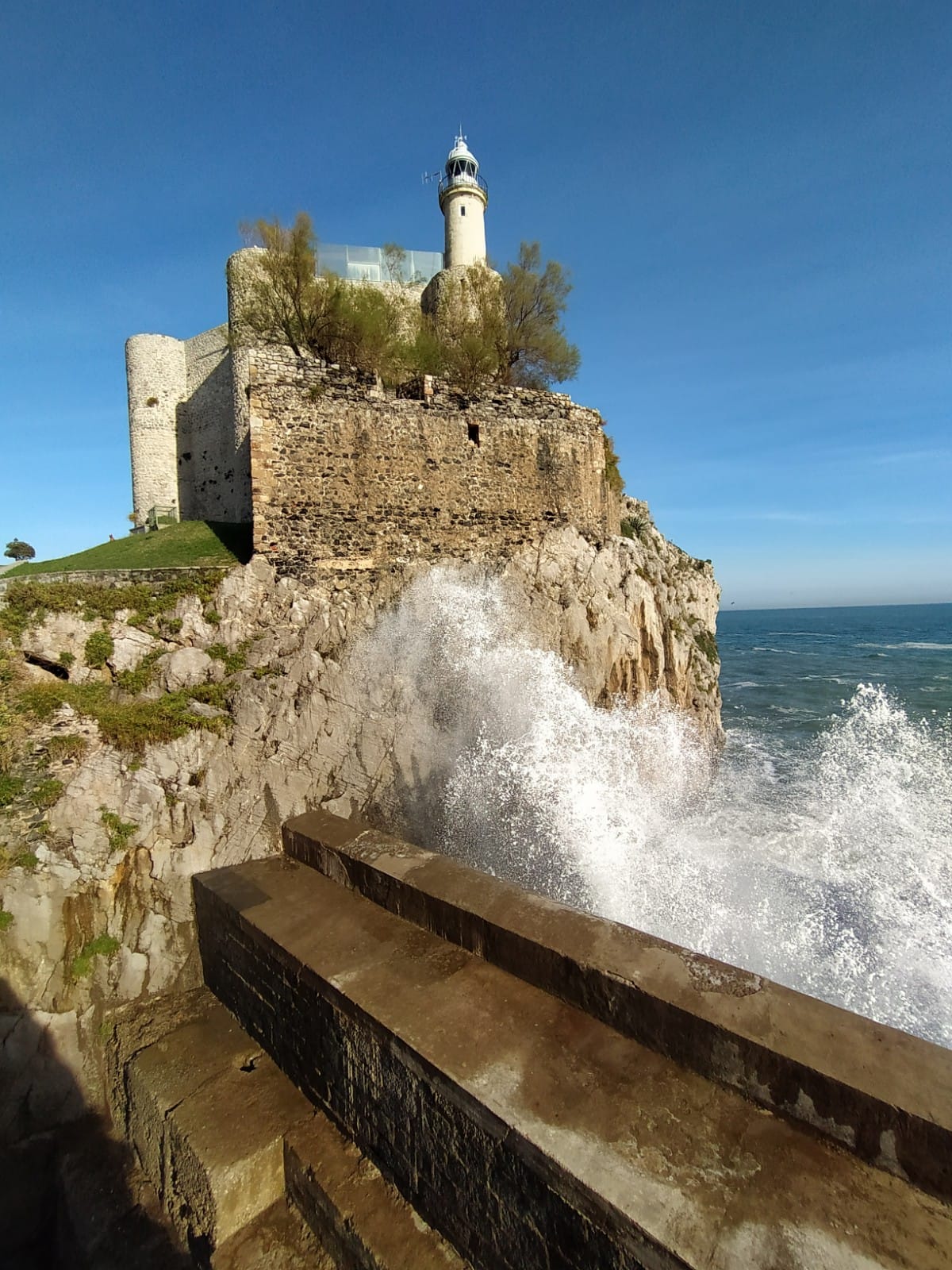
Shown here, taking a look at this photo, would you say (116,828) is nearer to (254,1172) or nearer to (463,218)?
(254,1172)

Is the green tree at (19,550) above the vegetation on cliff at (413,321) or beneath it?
beneath

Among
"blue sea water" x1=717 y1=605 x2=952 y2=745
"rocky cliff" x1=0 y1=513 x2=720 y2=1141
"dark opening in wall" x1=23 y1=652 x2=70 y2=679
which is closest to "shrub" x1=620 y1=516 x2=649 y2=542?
"rocky cliff" x1=0 y1=513 x2=720 y2=1141

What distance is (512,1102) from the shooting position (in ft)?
9.24

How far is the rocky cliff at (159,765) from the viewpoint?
5172 mm

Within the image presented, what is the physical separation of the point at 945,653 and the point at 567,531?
5346cm

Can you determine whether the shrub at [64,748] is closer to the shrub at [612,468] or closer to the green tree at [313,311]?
the green tree at [313,311]

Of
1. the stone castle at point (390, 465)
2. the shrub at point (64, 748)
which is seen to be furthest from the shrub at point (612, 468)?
the shrub at point (64, 748)

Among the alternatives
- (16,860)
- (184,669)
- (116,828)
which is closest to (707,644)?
(184,669)

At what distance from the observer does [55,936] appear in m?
5.32

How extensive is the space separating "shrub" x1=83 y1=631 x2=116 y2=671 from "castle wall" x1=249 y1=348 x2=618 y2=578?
326 cm

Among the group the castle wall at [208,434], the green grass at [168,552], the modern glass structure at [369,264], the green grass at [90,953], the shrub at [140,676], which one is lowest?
the green grass at [90,953]

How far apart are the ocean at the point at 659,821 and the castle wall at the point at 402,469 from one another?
5.50 ft

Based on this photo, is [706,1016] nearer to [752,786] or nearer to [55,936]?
[55,936]

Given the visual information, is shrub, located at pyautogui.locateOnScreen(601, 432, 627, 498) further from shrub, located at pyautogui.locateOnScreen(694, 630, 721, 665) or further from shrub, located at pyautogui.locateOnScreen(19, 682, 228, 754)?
shrub, located at pyautogui.locateOnScreen(19, 682, 228, 754)
